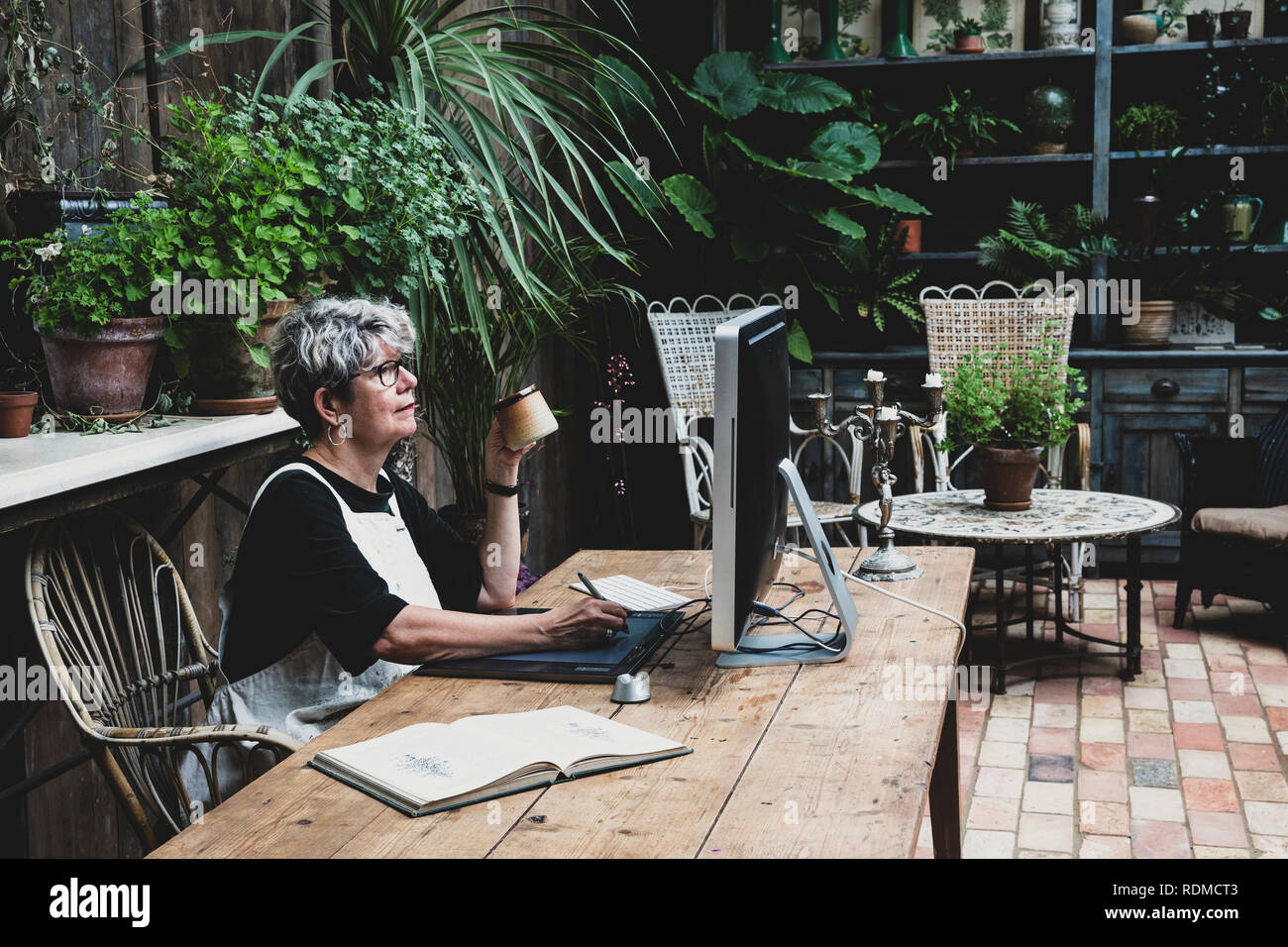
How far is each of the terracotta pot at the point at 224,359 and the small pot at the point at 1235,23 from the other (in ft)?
14.2

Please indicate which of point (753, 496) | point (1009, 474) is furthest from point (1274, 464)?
point (753, 496)

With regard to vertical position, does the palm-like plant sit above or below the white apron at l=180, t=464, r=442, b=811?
above

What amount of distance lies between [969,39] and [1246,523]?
2.34 metres

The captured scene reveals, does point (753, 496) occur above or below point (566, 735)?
above

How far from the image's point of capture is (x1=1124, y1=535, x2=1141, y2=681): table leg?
3928mm

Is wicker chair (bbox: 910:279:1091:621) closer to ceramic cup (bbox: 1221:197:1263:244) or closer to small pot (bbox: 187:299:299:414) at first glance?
ceramic cup (bbox: 1221:197:1263:244)

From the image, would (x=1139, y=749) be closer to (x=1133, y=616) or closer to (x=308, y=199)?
(x=1133, y=616)

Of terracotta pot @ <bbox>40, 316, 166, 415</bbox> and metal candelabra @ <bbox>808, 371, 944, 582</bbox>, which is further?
metal candelabra @ <bbox>808, 371, 944, 582</bbox>

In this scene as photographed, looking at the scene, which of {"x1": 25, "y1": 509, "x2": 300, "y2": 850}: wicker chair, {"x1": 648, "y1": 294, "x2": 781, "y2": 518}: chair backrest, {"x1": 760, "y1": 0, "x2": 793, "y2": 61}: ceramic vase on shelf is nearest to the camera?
{"x1": 25, "y1": 509, "x2": 300, "y2": 850}: wicker chair

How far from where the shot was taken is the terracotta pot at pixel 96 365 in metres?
2.05

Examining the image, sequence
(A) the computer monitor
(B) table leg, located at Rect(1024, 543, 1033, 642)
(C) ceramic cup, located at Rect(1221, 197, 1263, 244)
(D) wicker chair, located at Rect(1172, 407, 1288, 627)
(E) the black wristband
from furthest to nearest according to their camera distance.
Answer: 1. (C) ceramic cup, located at Rect(1221, 197, 1263, 244)
2. (D) wicker chair, located at Rect(1172, 407, 1288, 627)
3. (B) table leg, located at Rect(1024, 543, 1033, 642)
4. (E) the black wristband
5. (A) the computer monitor

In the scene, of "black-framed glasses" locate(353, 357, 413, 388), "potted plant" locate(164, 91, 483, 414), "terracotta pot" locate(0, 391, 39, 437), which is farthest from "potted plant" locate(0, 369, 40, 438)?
"black-framed glasses" locate(353, 357, 413, 388)

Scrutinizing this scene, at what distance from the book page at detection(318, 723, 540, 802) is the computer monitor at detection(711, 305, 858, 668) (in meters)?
0.35

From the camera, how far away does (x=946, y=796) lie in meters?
2.41
